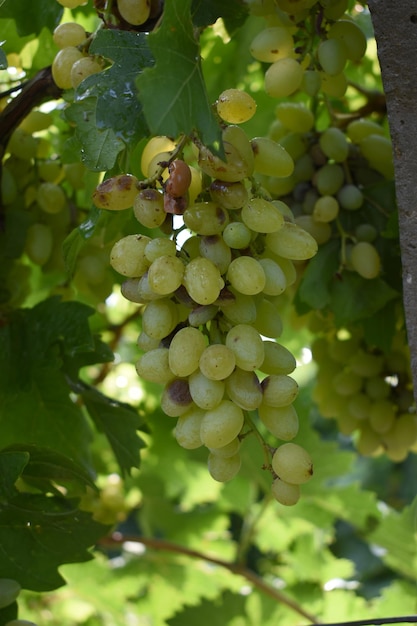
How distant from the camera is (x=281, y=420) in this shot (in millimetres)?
600

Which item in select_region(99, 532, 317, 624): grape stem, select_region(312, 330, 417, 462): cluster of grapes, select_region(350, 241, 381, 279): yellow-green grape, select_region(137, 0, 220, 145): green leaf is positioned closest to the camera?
select_region(137, 0, 220, 145): green leaf

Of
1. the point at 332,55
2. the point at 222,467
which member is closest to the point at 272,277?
the point at 222,467

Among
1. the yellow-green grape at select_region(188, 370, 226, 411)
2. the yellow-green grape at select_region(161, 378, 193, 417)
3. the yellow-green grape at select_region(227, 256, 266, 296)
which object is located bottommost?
the yellow-green grape at select_region(161, 378, 193, 417)

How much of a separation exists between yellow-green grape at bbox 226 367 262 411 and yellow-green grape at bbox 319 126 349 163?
0.38 metres

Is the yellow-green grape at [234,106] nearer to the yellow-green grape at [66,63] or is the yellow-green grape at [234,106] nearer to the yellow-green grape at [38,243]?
the yellow-green grape at [66,63]

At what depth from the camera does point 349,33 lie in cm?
74

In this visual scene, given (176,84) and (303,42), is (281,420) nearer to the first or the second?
(176,84)

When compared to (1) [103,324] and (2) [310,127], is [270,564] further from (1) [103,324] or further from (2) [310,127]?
(2) [310,127]

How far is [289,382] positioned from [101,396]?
1.14ft

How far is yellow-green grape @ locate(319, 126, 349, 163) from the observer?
885mm

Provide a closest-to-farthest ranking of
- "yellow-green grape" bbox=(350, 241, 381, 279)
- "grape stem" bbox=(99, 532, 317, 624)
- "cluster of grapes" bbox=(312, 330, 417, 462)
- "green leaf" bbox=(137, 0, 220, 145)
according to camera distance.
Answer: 1. "green leaf" bbox=(137, 0, 220, 145)
2. "yellow-green grape" bbox=(350, 241, 381, 279)
3. "cluster of grapes" bbox=(312, 330, 417, 462)
4. "grape stem" bbox=(99, 532, 317, 624)

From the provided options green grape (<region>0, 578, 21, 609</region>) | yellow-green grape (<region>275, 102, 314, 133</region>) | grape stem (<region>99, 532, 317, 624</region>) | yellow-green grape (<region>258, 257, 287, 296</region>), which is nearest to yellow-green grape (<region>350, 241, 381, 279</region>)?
yellow-green grape (<region>275, 102, 314, 133</region>)

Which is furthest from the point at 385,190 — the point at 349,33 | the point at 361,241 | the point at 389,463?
the point at 389,463

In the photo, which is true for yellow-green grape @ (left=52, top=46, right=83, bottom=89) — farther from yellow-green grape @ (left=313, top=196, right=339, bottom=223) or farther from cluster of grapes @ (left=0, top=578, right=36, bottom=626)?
cluster of grapes @ (left=0, top=578, right=36, bottom=626)
